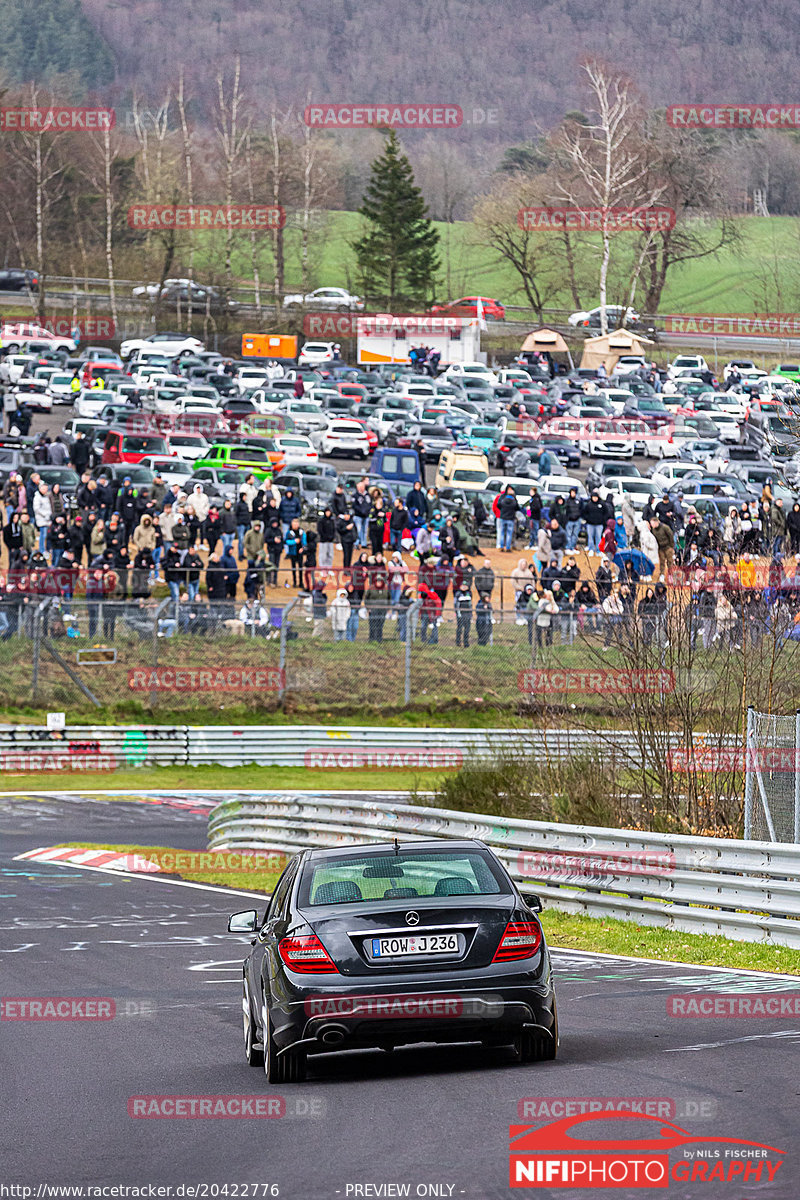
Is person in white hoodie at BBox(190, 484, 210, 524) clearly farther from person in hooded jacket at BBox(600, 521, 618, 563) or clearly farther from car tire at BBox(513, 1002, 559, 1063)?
car tire at BBox(513, 1002, 559, 1063)

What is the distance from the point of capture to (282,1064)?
8703mm

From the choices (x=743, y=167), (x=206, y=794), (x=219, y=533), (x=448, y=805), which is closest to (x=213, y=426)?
(x=219, y=533)

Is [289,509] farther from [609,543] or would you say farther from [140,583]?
[609,543]

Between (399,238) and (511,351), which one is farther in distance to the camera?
(399,238)

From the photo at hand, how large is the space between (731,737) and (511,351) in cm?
7458

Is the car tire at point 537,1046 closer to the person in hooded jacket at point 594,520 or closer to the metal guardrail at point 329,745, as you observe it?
the metal guardrail at point 329,745

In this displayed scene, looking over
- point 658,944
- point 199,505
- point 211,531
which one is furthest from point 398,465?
point 658,944

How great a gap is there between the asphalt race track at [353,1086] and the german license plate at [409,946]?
2.08ft

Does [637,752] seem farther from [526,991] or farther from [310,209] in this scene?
[310,209]

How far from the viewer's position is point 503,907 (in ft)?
28.5

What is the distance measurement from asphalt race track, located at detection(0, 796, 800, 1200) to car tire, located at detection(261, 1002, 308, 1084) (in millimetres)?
88

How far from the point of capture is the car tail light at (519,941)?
8531mm
